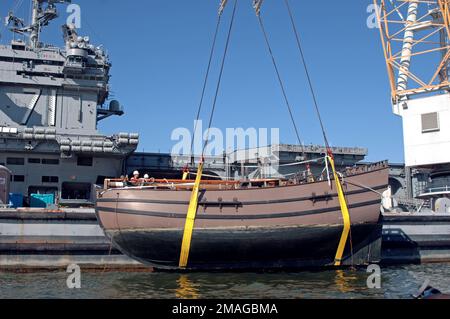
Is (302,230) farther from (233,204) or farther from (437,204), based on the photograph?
(437,204)

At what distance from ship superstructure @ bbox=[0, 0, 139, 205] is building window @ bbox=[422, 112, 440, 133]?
73.7 ft

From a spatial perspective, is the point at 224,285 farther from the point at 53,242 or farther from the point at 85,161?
the point at 85,161

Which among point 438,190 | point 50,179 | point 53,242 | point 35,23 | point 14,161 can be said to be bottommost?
point 53,242

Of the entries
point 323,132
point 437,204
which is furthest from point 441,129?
point 323,132

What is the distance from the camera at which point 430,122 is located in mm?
34406

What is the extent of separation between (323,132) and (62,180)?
76.2 ft

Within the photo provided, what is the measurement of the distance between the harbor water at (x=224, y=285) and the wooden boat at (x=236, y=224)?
2.45ft

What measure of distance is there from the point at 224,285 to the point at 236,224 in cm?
303

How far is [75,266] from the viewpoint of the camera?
20.6 m

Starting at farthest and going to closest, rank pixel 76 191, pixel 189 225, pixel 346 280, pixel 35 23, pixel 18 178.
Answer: pixel 35 23 → pixel 76 191 → pixel 18 178 → pixel 189 225 → pixel 346 280

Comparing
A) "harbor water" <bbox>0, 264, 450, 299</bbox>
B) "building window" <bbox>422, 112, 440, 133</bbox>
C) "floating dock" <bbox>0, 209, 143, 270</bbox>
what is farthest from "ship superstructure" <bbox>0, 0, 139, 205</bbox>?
"building window" <bbox>422, 112, 440, 133</bbox>

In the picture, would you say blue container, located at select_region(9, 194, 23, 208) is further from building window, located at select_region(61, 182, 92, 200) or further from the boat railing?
the boat railing

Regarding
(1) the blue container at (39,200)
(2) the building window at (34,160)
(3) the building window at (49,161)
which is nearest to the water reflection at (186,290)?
(1) the blue container at (39,200)

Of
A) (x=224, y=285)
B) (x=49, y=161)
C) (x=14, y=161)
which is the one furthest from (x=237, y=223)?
(x=14, y=161)
